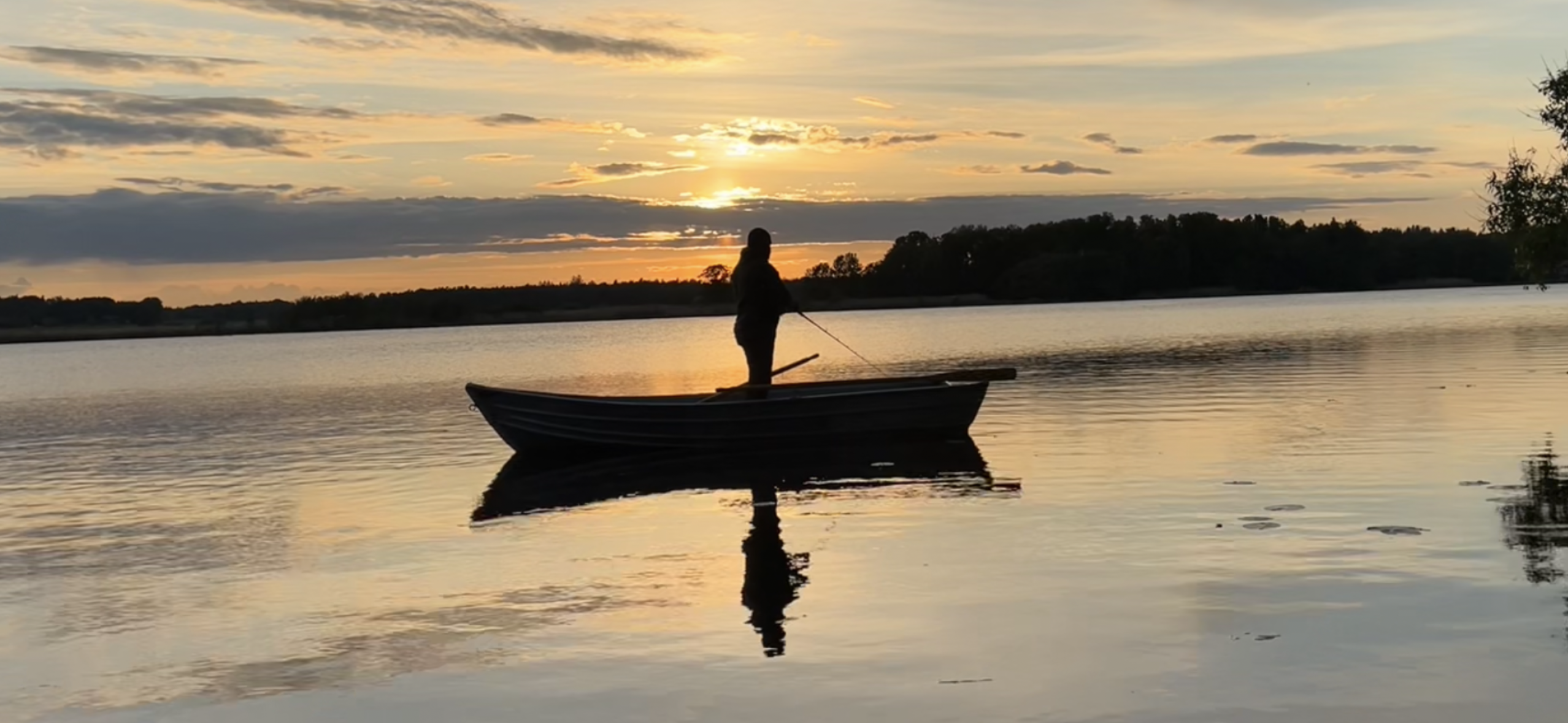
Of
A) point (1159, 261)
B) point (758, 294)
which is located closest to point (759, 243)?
point (758, 294)

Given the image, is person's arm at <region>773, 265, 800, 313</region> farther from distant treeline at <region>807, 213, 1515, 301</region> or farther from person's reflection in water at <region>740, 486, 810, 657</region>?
distant treeline at <region>807, 213, 1515, 301</region>

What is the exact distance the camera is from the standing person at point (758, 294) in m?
20.3

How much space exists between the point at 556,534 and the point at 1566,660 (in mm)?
9066

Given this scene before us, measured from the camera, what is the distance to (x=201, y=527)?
15.9 m

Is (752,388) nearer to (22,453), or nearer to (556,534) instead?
(556,534)

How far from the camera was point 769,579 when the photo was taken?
11.4 meters

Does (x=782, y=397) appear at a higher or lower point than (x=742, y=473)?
higher

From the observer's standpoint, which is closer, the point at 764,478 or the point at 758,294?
the point at 764,478

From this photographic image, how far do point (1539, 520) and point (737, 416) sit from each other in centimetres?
1139

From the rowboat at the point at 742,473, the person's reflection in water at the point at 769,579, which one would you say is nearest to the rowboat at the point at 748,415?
the rowboat at the point at 742,473

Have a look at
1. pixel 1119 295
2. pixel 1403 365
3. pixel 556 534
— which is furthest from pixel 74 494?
pixel 1119 295

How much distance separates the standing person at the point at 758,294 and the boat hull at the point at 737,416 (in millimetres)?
1100

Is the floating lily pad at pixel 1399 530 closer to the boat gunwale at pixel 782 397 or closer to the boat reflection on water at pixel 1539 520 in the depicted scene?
the boat reflection on water at pixel 1539 520

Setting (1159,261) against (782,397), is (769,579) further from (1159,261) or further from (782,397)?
(1159,261)
